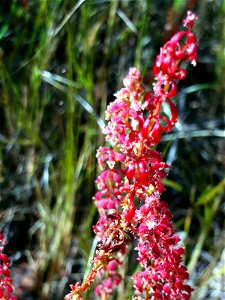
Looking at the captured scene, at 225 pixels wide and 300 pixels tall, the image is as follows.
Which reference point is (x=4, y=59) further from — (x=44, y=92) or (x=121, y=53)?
(x=121, y=53)

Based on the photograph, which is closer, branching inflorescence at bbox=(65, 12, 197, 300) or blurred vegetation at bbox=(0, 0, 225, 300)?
branching inflorescence at bbox=(65, 12, 197, 300)

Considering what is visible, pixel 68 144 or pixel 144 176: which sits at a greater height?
pixel 68 144

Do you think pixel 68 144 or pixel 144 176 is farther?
pixel 68 144

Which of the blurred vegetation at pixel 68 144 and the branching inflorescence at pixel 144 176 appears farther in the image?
the blurred vegetation at pixel 68 144

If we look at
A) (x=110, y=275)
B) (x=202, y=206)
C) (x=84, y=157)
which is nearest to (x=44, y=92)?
(x=84, y=157)
